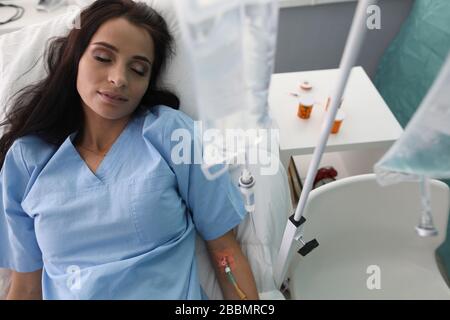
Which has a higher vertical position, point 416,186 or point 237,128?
point 237,128

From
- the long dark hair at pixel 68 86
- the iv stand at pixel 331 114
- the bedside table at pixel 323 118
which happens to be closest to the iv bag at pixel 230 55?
the iv stand at pixel 331 114

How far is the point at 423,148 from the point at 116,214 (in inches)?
26.0

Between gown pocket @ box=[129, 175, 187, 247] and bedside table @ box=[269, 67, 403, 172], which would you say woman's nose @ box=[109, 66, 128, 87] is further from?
bedside table @ box=[269, 67, 403, 172]

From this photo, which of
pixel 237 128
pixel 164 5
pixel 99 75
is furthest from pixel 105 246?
pixel 164 5

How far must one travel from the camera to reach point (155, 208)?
809 mm

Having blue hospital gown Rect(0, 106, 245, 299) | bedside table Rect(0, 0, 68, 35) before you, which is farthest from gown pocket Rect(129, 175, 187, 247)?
bedside table Rect(0, 0, 68, 35)

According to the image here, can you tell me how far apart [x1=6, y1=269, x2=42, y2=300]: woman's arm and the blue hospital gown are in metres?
0.03

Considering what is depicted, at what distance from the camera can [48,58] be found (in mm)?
968

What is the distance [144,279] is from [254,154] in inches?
17.9

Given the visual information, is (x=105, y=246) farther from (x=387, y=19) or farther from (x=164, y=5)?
(x=387, y=19)

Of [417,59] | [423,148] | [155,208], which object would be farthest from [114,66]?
[417,59]

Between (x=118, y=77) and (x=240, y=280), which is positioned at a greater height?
(x=118, y=77)

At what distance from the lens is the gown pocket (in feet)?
2.64

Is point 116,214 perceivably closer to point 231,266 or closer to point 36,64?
point 231,266
